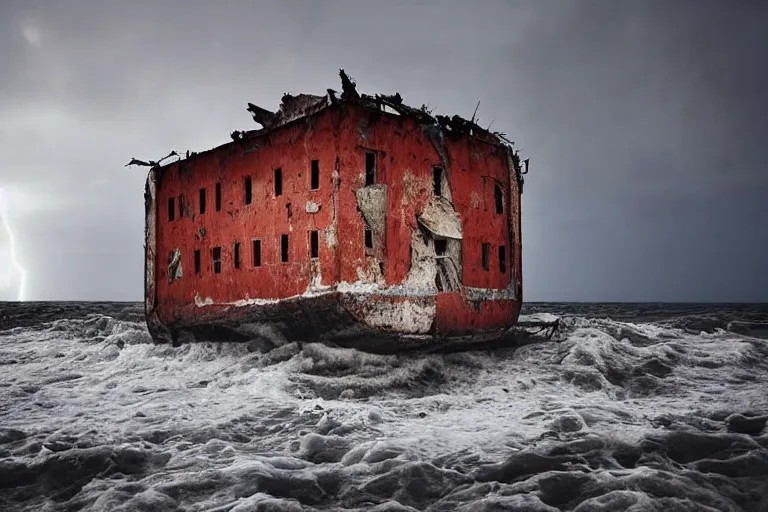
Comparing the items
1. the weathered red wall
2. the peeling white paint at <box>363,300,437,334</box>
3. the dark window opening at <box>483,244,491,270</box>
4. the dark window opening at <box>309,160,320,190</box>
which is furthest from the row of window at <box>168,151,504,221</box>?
the peeling white paint at <box>363,300,437,334</box>

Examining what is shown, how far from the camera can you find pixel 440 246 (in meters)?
16.8

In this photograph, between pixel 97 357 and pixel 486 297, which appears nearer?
pixel 486 297

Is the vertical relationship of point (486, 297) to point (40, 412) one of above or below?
above

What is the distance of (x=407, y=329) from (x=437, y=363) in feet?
4.91

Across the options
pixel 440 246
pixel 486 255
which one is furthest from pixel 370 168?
pixel 486 255

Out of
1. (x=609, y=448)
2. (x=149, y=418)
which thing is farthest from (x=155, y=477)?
(x=609, y=448)

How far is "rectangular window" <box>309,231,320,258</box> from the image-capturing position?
50.1ft

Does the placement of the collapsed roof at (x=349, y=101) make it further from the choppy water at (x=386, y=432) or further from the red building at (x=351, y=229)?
the choppy water at (x=386, y=432)

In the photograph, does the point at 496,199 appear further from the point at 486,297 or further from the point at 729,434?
the point at 729,434

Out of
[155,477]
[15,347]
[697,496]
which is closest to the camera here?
[697,496]

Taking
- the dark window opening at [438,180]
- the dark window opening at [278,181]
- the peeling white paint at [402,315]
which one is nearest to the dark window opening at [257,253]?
the dark window opening at [278,181]

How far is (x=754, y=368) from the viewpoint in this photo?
1686 centimetres

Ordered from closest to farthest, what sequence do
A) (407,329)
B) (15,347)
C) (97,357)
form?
(407,329) < (97,357) < (15,347)

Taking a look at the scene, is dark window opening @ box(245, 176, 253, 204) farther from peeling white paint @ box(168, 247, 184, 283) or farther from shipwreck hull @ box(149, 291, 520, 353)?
peeling white paint @ box(168, 247, 184, 283)
